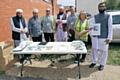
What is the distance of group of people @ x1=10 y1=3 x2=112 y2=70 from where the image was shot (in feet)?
13.9

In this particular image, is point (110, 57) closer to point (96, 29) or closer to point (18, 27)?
point (96, 29)

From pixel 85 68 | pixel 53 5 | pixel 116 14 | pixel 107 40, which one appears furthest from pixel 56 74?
pixel 53 5

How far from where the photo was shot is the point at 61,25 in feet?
18.6

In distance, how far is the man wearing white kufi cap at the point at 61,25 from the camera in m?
5.59

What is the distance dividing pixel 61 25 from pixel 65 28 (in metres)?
0.20

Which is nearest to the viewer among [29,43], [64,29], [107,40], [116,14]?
[107,40]

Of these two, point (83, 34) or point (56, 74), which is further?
point (83, 34)

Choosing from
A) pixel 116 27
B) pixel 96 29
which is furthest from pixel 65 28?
pixel 116 27

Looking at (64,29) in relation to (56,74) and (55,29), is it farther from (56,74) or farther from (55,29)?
(56,74)

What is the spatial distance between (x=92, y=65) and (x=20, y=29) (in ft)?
8.17

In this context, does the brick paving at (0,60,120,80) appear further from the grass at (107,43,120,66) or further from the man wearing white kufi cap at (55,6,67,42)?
the man wearing white kufi cap at (55,6,67,42)

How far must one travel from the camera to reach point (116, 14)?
6.76m

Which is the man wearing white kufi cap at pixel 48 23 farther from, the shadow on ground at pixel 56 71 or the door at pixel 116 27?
the door at pixel 116 27

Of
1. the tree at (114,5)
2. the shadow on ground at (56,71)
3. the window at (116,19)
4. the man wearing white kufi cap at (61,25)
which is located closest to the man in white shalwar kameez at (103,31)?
the shadow on ground at (56,71)
